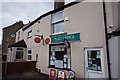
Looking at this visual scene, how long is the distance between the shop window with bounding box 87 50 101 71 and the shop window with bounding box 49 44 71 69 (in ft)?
4.57

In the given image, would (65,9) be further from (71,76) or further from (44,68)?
(44,68)

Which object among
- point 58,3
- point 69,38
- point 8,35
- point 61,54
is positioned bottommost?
point 61,54

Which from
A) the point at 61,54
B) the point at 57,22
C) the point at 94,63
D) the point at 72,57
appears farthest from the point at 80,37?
the point at 57,22

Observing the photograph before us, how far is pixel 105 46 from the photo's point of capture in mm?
4242

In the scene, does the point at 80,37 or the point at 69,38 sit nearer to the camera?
the point at 80,37

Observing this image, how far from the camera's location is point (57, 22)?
6.85 meters

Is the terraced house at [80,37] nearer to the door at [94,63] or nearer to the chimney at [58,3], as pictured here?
the door at [94,63]

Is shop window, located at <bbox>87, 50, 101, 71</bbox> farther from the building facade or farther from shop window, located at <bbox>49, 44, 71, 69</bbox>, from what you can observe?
the building facade

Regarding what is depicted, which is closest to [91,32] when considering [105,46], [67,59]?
[105,46]

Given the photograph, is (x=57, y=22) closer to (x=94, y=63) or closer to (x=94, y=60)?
(x=94, y=60)

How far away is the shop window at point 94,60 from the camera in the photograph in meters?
4.40

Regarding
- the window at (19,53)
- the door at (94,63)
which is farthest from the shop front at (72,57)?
the window at (19,53)

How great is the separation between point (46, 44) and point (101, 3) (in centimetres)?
486

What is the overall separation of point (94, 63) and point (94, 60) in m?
0.16
